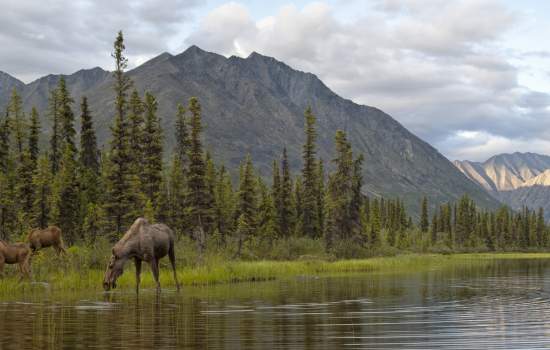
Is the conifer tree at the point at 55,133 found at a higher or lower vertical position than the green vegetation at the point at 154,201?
higher

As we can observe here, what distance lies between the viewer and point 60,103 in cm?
7294

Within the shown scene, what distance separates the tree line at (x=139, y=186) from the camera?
170ft

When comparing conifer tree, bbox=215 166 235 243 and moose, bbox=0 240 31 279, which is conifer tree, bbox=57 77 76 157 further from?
moose, bbox=0 240 31 279

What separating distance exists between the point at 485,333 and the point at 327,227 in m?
69.6

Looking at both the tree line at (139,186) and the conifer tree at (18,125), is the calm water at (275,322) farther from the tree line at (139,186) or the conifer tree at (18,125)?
the conifer tree at (18,125)

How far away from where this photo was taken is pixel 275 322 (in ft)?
55.1

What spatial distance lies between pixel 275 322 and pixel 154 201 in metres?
48.4

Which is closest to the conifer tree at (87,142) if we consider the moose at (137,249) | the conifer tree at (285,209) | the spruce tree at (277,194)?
the spruce tree at (277,194)

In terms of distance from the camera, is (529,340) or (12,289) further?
(12,289)

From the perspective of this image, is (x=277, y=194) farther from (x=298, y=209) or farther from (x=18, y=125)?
(x=18, y=125)

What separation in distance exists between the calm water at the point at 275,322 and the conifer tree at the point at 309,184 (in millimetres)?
65800

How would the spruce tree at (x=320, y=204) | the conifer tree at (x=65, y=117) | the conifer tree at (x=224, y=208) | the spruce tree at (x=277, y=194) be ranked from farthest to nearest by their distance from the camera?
the spruce tree at (x=320, y=204)
the spruce tree at (x=277, y=194)
the conifer tree at (x=224, y=208)
the conifer tree at (x=65, y=117)

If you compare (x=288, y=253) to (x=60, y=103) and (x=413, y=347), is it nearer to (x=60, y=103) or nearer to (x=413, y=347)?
(x=60, y=103)

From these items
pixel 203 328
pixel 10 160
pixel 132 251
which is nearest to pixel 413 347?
pixel 203 328
